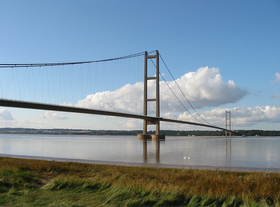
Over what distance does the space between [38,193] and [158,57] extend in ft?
189

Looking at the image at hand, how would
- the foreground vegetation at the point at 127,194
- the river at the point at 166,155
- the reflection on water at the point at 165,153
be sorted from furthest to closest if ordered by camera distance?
the reflection on water at the point at 165,153, the river at the point at 166,155, the foreground vegetation at the point at 127,194

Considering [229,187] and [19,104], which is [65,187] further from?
[19,104]

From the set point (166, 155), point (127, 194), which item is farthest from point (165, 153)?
point (127, 194)

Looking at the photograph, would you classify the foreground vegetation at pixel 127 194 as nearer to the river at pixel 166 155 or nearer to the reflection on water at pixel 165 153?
the river at pixel 166 155

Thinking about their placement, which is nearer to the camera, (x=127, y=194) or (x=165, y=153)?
(x=127, y=194)

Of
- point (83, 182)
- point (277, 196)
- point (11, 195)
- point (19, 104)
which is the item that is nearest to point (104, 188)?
point (83, 182)

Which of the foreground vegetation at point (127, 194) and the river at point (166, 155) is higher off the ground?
the foreground vegetation at point (127, 194)

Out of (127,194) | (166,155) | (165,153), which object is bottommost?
(165,153)

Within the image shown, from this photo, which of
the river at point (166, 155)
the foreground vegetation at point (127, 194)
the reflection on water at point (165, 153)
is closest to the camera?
the foreground vegetation at point (127, 194)

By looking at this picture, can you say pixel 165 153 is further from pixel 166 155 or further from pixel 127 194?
pixel 127 194

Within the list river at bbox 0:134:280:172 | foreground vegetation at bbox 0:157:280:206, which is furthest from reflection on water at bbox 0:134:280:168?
foreground vegetation at bbox 0:157:280:206

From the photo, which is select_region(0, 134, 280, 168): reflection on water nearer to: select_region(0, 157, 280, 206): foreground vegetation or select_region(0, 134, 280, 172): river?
select_region(0, 134, 280, 172): river

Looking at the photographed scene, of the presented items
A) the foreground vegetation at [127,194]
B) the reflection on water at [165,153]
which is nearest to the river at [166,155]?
the reflection on water at [165,153]

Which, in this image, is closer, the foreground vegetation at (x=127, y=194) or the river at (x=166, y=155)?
the foreground vegetation at (x=127, y=194)
